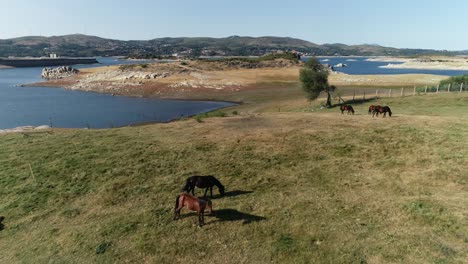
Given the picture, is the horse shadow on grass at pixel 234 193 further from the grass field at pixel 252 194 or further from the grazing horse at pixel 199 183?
the grazing horse at pixel 199 183

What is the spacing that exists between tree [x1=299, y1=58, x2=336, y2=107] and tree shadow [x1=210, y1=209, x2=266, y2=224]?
4739 cm

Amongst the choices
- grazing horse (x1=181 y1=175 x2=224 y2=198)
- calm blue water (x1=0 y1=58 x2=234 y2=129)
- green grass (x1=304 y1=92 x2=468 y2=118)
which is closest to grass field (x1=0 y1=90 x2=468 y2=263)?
grazing horse (x1=181 y1=175 x2=224 y2=198)

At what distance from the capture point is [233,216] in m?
17.7

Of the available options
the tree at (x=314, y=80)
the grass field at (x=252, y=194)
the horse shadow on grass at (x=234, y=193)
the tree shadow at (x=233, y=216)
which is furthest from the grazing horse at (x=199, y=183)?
the tree at (x=314, y=80)

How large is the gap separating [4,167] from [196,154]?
14.8 m

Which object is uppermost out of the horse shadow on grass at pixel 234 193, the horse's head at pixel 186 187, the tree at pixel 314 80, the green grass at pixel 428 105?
the tree at pixel 314 80

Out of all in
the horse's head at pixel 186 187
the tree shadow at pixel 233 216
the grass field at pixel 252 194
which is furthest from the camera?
the horse's head at pixel 186 187

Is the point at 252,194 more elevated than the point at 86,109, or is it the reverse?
the point at 252,194

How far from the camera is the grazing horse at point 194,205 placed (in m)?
16.8

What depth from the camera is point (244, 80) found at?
116 metres

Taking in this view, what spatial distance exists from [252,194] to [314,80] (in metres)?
45.6

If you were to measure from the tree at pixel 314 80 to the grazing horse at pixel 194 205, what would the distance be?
4848cm

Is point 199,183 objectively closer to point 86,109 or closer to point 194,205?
point 194,205

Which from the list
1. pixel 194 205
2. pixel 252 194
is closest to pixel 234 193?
pixel 252 194
